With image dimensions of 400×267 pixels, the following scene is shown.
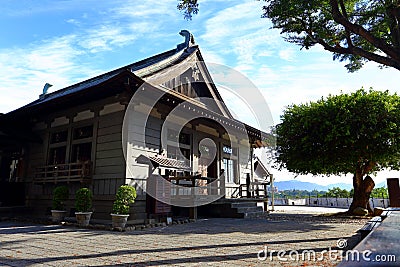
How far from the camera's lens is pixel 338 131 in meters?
9.92

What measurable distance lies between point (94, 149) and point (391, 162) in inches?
430

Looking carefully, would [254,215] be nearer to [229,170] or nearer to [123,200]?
[229,170]

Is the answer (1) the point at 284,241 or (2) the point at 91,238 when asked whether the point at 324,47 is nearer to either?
(1) the point at 284,241

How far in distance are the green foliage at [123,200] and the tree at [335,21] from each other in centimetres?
484

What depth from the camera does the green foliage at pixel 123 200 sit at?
672 cm

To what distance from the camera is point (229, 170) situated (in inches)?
519

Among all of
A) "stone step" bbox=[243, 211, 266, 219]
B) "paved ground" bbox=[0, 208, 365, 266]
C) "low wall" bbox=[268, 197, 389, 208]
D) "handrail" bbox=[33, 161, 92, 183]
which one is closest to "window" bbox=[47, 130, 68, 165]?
"handrail" bbox=[33, 161, 92, 183]

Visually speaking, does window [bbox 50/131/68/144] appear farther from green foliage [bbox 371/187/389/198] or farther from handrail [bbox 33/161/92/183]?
green foliage [bbox 371/187/389/198]

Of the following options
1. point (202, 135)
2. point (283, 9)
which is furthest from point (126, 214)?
point (283, 9)

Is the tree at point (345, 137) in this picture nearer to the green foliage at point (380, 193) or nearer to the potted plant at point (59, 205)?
the potted plant at point (59, 205)

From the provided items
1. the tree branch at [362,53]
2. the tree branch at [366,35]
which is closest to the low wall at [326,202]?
the tree branch at [362,53]

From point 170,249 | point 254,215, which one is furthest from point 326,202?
point 170,249

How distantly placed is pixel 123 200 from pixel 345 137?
7860mm

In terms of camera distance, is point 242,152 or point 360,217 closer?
point 360,217
